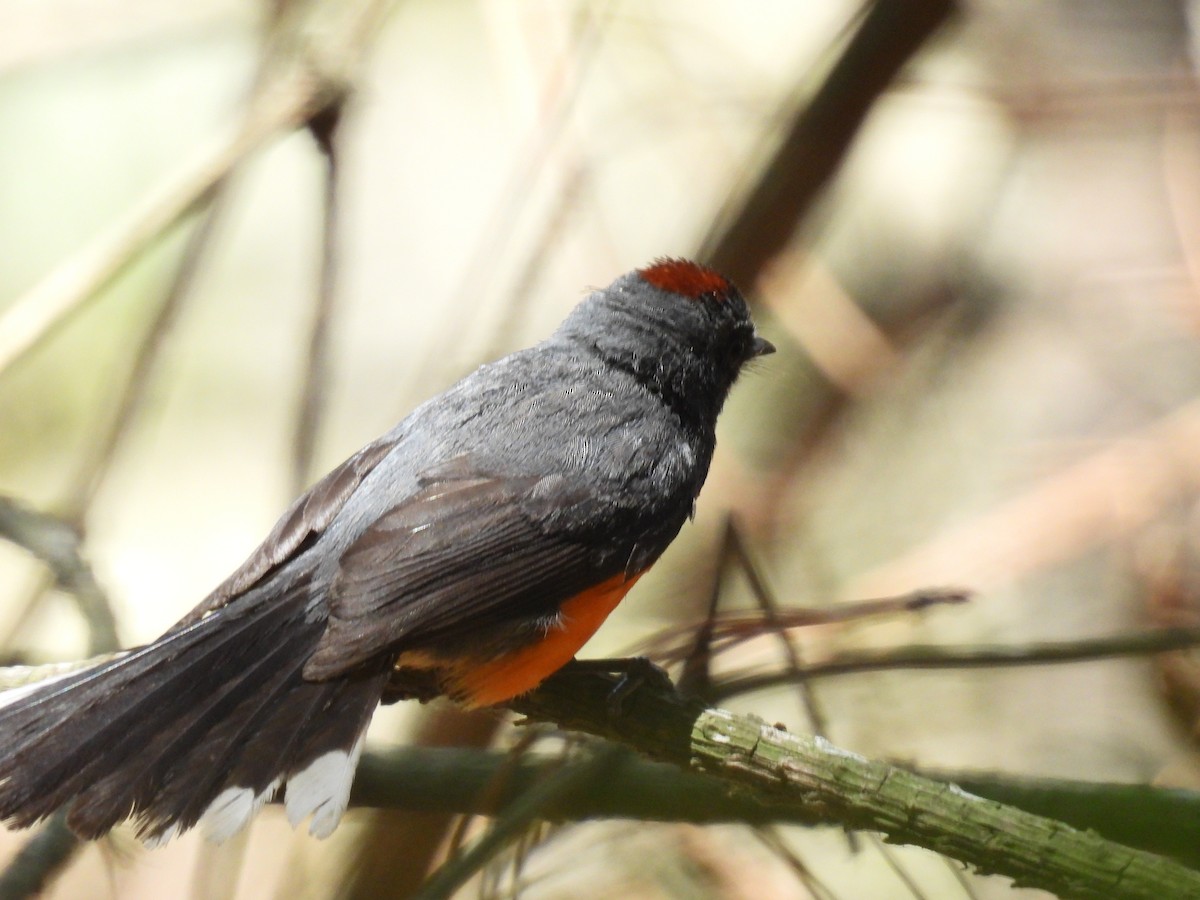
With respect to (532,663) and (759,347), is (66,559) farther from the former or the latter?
(759,347)

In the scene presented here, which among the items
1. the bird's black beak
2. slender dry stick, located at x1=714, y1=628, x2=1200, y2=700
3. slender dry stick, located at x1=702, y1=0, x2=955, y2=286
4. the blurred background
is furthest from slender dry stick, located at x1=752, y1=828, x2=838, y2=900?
slender dry stick, located at x1=702, y1=0, x2=955, y2=286

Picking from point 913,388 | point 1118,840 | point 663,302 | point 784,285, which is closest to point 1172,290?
point 913,388

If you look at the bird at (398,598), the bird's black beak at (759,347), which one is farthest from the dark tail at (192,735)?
the bird's black beak at (759,347)

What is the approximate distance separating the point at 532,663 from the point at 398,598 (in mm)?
347

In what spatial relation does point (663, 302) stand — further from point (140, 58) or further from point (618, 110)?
point (140, 58)

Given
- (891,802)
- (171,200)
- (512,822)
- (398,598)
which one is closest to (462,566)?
(398,598)

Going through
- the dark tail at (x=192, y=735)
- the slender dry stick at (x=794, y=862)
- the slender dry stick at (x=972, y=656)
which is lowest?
the dark tail at (x=192, y=735)

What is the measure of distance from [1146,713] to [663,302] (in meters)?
2.86

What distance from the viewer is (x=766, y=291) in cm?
492

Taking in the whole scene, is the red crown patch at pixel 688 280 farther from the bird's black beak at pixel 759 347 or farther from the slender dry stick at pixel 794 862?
the slender dry stick at pixel 794 862

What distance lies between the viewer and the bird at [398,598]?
243cm

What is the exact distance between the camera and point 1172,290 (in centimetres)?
578

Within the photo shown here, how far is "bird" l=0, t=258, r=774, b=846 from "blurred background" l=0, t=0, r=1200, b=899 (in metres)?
1.12

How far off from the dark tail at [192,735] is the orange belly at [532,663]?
0.27 meters
